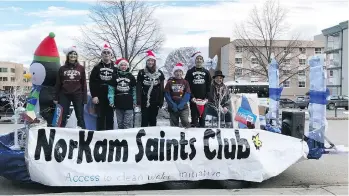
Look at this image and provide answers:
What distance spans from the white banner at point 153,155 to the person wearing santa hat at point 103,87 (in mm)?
1197

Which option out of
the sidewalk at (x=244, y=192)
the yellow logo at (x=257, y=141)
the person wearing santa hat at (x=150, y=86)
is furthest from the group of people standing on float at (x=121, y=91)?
the sidewalk at (x=244, y=192)

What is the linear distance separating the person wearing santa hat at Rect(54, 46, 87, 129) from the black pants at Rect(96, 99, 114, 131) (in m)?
0.30

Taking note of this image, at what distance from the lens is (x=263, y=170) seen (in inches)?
246

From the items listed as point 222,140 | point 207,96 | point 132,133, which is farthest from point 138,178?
point 207,96

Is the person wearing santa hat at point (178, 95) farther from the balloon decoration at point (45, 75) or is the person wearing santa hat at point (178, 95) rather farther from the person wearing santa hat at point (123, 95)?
the balloon decoration at point (45, 75)

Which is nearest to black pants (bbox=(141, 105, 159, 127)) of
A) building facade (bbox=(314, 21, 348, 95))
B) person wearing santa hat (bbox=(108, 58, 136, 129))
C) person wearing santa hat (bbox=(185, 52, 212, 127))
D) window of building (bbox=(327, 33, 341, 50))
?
person wearing santa hat (bbox=(108, 58, 136, 129))

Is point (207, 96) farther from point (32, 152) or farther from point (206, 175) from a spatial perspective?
point (32, 152)

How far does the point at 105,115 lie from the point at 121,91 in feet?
2.10

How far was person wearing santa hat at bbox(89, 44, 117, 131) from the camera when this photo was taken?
7.19m

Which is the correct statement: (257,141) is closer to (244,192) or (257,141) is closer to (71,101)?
(244,192)

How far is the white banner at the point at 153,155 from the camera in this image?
19.3 ft

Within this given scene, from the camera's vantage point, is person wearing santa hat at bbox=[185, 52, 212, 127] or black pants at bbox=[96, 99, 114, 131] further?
person wearing santa hat at bbox=[185, 52, 212, 127]

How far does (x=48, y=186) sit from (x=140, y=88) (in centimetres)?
221

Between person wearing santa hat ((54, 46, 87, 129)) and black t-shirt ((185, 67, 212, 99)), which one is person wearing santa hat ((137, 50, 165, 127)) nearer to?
black t-shirt ((185, 67, 212, 99))
